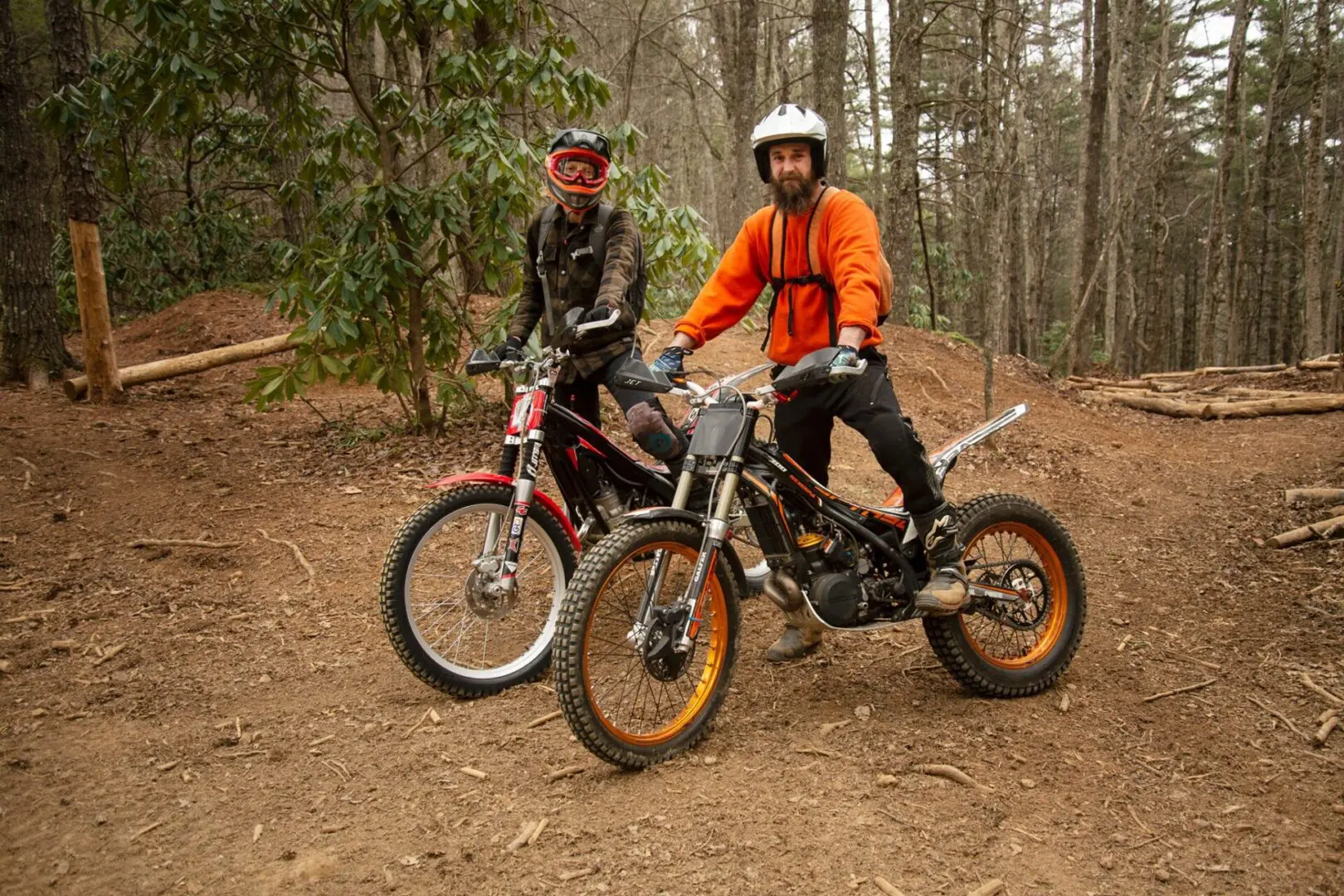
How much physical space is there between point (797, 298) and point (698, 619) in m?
1.49

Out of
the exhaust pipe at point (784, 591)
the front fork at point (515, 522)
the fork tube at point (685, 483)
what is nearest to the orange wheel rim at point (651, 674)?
the fork tube at point (685, 483)

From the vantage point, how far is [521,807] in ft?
10.2

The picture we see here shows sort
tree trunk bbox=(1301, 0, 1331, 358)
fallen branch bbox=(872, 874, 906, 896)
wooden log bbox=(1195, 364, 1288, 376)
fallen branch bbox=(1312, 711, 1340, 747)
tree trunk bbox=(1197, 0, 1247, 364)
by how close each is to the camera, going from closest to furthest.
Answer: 1. fallen branch bbox=(872, 874, 906, 896)
2. fallen branch bbox=(1312, 711, 1340, 747)
3. wooden log bbox=(1195, 364, 1288, 376)
4. tree trunk bbox=(1301, 0, 1331, 358)
5. tree trunk bbox=(1197, 0, 1247, 364)

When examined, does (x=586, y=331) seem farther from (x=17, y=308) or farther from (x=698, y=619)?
(x=17, y=308)

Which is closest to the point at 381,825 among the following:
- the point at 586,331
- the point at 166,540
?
the point at 586,331

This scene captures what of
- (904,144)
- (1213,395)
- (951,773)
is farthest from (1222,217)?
(951,773)

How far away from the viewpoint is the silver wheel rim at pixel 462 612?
3.81 m

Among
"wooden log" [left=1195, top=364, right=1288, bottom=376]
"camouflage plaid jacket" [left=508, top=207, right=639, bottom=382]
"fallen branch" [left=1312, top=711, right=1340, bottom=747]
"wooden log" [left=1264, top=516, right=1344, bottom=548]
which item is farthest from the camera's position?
"wooden log" [left=1195, top=364, right=1288, bottom=376]

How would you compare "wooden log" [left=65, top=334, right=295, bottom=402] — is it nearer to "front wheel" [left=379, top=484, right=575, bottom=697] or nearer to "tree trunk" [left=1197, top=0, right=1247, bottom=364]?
"front wheel" [left=379, top=484, right=575, bottom=697]

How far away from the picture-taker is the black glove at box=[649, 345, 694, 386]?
3.52m

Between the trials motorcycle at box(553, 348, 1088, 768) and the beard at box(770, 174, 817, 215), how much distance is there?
750mm


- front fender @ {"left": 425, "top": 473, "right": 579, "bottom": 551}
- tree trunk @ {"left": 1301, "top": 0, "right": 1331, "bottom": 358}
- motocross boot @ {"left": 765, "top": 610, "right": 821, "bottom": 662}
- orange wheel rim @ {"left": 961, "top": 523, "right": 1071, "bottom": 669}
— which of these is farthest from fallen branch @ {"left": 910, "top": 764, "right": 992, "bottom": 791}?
tree trunk @ {"left": 1301, "top": 0, "right": 1331, "bottom": 358}

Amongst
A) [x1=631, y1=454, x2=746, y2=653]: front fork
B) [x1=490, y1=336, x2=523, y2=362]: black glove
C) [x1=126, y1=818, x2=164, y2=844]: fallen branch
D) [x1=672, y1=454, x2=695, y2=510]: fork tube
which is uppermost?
[x1=490, y1=336, x2=523, y2=362]: black glove

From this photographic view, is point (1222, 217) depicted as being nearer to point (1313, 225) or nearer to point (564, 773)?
point (1313, 225)
